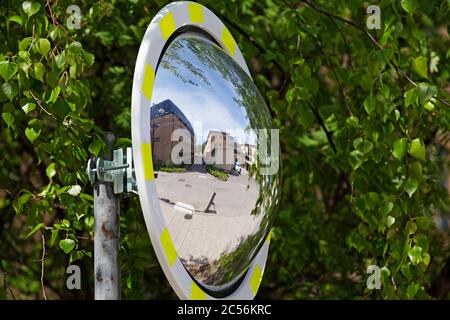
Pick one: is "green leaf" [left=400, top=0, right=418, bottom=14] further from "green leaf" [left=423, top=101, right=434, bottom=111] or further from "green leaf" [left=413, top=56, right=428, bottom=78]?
"green leaf" [left=423, top=101, right=434, bottom=111]

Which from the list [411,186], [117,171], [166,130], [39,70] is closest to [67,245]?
[39,70]

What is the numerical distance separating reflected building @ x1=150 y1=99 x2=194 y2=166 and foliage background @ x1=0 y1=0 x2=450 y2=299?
2.67ft

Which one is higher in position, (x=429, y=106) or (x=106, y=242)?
(x=429, y=106)

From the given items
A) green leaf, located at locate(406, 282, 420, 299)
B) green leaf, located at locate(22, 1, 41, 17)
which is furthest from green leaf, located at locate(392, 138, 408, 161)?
green leaf, located at locate(22, 1, 41, 17)

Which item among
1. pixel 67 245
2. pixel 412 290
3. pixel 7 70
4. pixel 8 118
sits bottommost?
pixel 412 290

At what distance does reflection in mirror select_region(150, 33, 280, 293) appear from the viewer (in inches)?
74.5

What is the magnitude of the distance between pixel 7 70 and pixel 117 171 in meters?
0.78

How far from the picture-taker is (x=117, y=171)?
6.45 ft

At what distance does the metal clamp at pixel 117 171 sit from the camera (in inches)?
76.0

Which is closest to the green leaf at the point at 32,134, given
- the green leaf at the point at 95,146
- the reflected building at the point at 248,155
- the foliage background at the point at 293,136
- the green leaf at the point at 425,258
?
the foliage background at the point at 293,136

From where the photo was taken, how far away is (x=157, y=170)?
6.04ft

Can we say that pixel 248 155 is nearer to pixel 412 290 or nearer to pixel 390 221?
pixel 390 221

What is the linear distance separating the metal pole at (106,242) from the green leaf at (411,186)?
4.80 ft

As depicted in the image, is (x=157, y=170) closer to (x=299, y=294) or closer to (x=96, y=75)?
(x=96, y=75)
